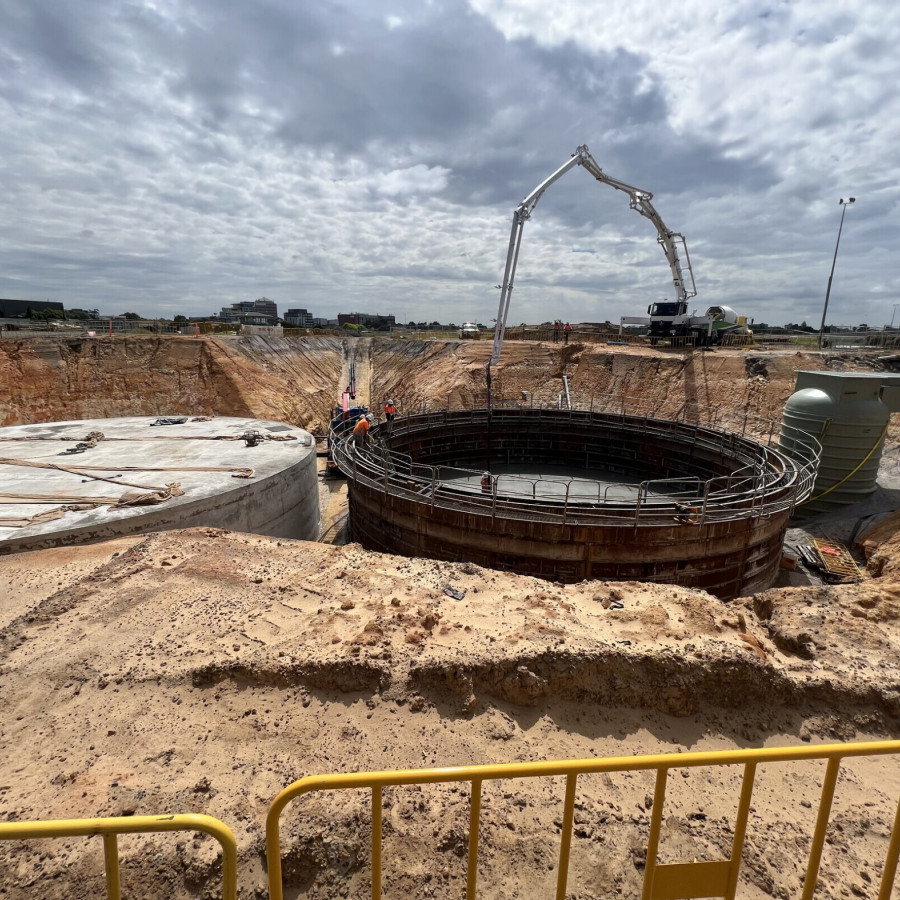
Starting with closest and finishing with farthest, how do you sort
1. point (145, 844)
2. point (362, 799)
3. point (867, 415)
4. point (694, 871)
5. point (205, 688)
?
point (694, 871) < point (145, 844) < point (362, 799) < point (205, 688) < point (867, 415)

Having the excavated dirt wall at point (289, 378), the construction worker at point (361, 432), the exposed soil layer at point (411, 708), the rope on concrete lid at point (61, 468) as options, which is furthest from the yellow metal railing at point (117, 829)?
the excavated dirt wall at point (289, 378)

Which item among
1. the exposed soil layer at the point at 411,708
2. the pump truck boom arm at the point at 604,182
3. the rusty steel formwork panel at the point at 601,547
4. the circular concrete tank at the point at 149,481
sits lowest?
the rusty steel formwork panel at the point at 601,547

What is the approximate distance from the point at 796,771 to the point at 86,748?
19.1 feet

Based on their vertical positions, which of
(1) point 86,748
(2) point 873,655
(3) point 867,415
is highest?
(3) point 867,415

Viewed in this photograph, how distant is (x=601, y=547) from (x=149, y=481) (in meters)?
11.1

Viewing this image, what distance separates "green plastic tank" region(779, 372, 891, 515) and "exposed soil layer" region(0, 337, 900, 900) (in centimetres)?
1056

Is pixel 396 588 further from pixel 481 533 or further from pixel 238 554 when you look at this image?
pixel 481 533

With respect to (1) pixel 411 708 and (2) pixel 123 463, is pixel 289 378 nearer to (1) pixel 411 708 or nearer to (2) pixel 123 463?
(2) pixel 123 463

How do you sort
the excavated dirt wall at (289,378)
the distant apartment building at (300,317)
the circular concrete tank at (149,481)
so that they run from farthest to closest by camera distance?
the distant apartment building at (300,317) < the excavated dirt wall at (289,378) < the circular concrete tank at (149,481)

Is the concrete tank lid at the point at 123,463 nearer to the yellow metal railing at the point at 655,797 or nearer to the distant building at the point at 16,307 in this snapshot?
the yellow metal railing at the point at 655,797

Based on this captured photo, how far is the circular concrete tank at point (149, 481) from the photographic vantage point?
10.0m

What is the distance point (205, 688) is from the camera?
4.72m

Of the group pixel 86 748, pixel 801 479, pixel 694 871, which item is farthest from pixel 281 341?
pixel 694 871

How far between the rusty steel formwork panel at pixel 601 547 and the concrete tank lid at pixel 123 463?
4838 mm
